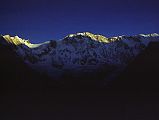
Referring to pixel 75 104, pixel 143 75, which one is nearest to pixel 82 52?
pixel 143 75

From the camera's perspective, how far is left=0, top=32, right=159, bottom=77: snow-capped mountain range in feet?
483

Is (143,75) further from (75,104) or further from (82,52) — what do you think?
(82,52)

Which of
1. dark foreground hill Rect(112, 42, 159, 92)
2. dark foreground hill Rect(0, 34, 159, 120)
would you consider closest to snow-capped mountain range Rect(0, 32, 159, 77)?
dark foreground hill Rect(112, 42, 159, 92)

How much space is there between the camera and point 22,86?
243 feet

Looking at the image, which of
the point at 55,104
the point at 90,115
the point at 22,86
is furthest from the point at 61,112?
the point at 22,86

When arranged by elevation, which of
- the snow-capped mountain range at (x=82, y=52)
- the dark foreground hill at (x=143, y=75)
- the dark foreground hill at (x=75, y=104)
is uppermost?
the snow-capped mountain range at (x=82, y=52)

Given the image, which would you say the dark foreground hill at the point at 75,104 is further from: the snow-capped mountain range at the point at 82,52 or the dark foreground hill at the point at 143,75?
the snow-capped mountain range at the point at 82,52

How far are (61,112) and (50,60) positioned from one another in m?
118

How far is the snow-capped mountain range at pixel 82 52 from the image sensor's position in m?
147

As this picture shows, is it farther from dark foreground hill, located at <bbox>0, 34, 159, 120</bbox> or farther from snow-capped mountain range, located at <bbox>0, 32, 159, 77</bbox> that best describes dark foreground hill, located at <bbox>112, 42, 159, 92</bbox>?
snow-capped mountain range, located at <bbox>0, 32, 159, 77</bbox>

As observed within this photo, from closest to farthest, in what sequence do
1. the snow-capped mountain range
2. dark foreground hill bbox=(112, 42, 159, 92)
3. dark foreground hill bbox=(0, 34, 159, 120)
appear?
dark foreground hill bbox=(0, 34, 159, 120) → dark foreground hill bbox=(112, 42, 159, 92) → the snow-capped mountain range

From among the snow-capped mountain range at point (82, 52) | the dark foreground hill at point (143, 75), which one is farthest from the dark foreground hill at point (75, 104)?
the snow-capped mountain range at point (82, 52)

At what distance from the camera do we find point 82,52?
186125mm

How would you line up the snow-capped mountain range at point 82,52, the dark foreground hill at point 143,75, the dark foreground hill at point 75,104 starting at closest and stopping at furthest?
the dark foreground hill at point 75,104, the dark foreground hill at point 143,75, the snow-capped mountain range at point 82,52
